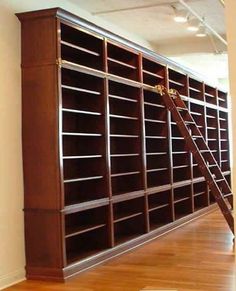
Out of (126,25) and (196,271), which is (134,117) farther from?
(196,271)

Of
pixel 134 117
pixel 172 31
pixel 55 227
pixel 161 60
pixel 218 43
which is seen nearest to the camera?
pixel 55 227

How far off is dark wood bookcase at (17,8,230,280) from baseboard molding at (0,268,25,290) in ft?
0.25

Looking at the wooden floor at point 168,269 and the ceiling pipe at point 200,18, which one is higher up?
the ceiling pipe at point 200,18

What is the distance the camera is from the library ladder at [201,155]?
624cm

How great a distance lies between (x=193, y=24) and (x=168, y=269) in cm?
393

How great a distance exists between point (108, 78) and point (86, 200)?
1497 millimetres

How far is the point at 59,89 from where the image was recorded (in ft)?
15.1

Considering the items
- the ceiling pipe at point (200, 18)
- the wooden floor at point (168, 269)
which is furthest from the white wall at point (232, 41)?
the ceiling pipe at point (200, 18)

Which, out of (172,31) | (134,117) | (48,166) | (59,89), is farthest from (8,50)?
(172,31)

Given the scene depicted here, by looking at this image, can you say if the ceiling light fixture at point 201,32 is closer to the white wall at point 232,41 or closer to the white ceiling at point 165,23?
the white ceiling at point 165,23

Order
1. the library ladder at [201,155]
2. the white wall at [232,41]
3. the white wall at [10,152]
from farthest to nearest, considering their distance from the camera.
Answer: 1. the library ladder at [201,155]
2. the white wall at [10,152]
3. the white wall at [232,41]

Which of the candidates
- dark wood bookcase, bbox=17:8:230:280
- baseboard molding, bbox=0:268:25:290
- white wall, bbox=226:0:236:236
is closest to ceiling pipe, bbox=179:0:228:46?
dark wood bookcase, bbox=17:8:230:280

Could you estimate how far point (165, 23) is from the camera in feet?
23.3

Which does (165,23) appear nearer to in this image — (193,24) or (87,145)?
(193,24)
